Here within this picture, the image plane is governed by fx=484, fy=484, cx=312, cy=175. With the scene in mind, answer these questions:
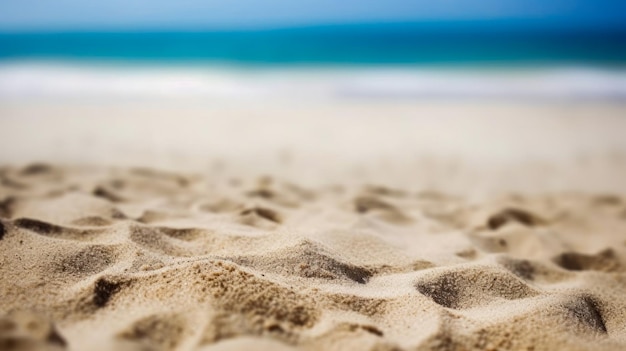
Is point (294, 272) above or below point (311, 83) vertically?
below

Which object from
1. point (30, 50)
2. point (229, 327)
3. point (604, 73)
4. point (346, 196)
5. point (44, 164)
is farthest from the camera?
point (30, 50)

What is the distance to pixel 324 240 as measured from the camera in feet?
Result: 6.03

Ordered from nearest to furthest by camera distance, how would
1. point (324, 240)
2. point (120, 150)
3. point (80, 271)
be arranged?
point (80, 271)
point (324, 240)
point (120, 150)

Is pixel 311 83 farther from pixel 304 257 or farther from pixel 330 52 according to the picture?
pixel 330 52

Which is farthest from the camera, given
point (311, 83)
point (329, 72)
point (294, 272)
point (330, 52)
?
point (330, 52)

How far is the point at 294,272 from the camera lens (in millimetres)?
1532

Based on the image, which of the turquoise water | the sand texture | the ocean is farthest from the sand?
the turquoise water

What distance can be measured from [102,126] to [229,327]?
3.89 metres

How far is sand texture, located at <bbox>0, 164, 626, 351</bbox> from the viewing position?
121 cm

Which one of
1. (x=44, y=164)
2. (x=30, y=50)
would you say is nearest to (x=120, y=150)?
(x=44, y=164)

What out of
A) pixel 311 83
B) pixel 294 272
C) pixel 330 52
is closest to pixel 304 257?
pixel 294 272

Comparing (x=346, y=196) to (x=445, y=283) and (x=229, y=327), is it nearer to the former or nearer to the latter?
(x=445, y=283)

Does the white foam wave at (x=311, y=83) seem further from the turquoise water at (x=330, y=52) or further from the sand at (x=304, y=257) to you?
the sand at (x=304, y=257)

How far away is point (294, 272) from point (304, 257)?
9 cm
